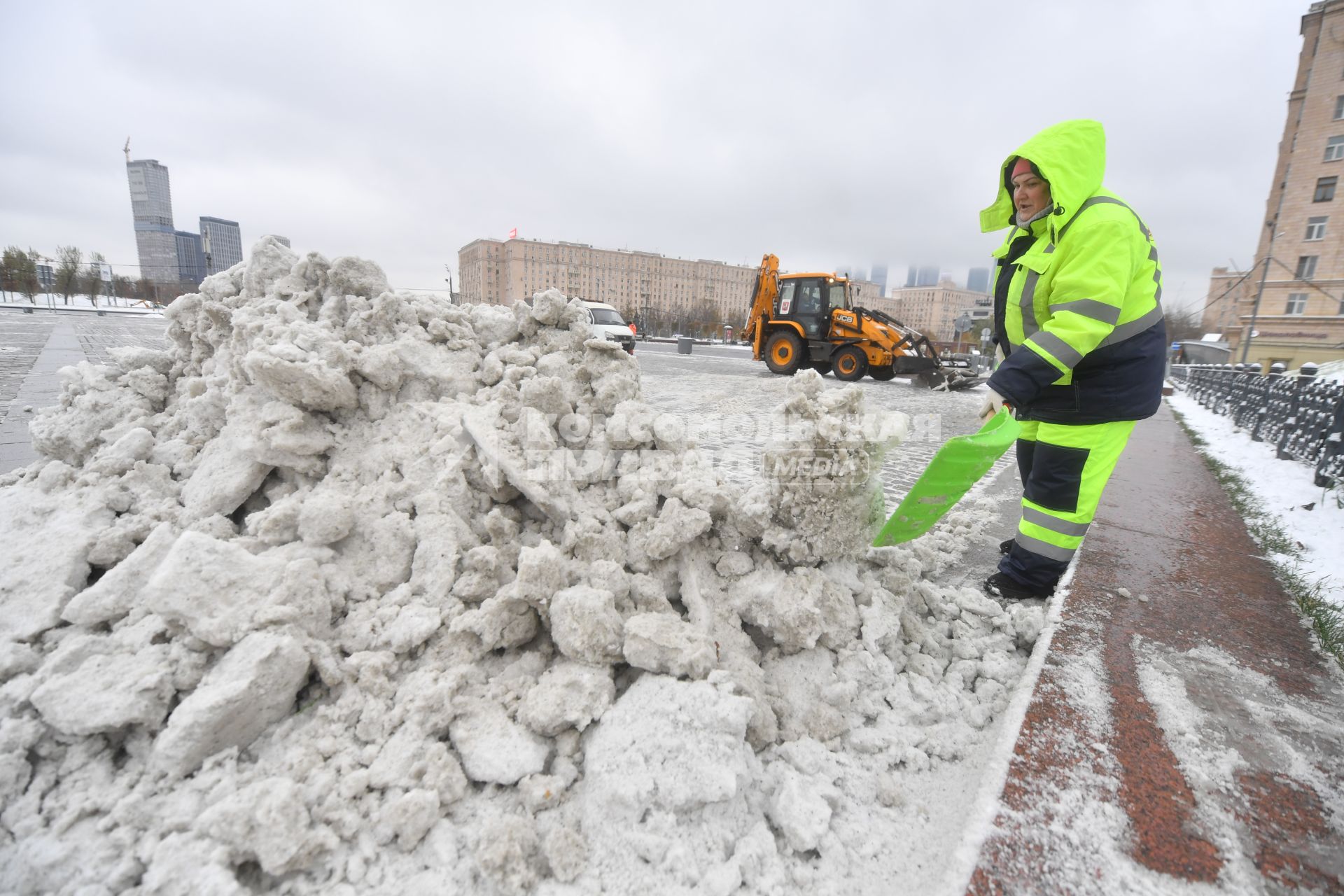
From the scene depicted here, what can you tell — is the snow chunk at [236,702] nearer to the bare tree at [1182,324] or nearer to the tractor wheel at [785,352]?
the tractor wheel at [785,352]

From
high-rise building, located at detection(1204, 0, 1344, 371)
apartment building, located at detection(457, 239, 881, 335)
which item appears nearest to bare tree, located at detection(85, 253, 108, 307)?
apartment building, located at detection(457, 239, 881, 335)

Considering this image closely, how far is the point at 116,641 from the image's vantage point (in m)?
1.55

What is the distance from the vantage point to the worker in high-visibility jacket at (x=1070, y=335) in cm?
207

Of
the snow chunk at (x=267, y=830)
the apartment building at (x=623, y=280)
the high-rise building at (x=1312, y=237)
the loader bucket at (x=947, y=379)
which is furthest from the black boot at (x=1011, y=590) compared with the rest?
the apartment building at (x=623, y=280)

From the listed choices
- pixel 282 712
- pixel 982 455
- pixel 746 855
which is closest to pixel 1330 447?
pixel 982 455

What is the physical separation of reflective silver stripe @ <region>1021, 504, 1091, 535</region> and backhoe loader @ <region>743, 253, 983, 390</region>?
10334 mm

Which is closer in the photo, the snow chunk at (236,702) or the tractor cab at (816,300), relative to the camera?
the snow chunk at (236,702)

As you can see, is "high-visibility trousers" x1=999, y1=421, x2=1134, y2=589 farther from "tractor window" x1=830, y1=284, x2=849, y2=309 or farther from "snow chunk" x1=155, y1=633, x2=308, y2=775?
"tractor window" x1=830, y1=284, x2=849, y2=309

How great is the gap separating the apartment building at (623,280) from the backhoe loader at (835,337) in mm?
33317

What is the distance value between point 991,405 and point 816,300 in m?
11.2

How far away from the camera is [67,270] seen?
126 feet

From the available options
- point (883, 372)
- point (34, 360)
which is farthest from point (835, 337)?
point (34, 360)

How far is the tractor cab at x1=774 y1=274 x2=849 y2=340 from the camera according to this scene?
502 inches

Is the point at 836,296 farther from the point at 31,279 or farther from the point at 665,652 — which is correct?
the point at 31,279
